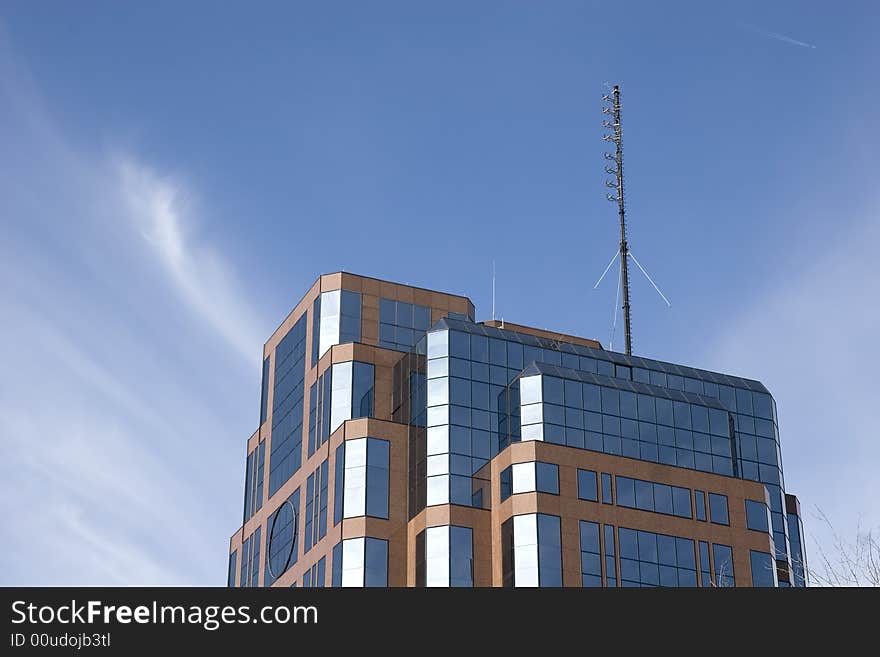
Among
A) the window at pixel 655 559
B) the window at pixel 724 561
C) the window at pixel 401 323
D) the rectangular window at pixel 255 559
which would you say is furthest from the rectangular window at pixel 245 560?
the window at pixel 724 561

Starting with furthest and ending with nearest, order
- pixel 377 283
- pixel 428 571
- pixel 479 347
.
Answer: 1. pixel 377 283
2. pixel 479 347
3. pixel 428 571

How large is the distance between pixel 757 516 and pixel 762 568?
12.6ft

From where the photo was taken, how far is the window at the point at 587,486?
3575 inches

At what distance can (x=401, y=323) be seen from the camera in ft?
345

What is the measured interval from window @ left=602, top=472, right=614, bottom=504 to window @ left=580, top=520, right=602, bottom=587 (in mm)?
2071

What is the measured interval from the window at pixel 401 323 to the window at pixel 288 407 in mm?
6662

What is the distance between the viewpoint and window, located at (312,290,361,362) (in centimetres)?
10331

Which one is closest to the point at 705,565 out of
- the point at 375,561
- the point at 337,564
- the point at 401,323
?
the point at 375,561

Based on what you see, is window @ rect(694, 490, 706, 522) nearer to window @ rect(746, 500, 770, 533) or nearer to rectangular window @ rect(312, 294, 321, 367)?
window @ rect(746, 500, 770, 533)

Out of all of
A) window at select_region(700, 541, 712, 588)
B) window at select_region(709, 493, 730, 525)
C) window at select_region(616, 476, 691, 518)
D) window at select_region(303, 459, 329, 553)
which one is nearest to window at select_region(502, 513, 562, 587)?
window at select_region(616, 476, 691, 518)

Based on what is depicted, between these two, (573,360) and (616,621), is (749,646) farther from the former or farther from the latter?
(573,360)

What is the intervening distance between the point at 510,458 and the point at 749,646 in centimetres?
6976

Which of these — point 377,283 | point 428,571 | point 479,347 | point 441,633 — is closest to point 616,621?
point 441,633

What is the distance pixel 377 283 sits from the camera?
349 ft
